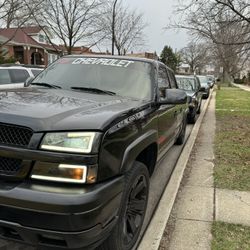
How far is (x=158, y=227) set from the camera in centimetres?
396

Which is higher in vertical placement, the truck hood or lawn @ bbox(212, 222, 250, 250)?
the truck hood

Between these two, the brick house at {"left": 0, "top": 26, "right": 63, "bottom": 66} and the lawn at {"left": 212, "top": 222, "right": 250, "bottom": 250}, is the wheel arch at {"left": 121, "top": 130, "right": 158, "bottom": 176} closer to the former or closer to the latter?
the lawn at {"left": 212, "top": 222, "right": 250, "bottom": 250}

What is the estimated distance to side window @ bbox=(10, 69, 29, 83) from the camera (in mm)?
12795

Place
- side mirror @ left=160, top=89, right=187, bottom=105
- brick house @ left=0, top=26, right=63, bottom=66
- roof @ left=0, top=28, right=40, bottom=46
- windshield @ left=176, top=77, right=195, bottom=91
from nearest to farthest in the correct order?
1. side mirror @ left=160, top=89, right=187, bottom=105
2. windshield @ left=176, top=77, right=195, bottom=91
3. roof @ left=0, top=28, right=40, bottom=46
4. brick house @ left=0, top=26, right=63, bottom=66

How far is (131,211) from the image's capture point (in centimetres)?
344

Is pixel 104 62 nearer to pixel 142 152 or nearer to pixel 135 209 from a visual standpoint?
pixel 142 152

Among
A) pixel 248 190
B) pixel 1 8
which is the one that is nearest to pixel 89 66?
pixel 248 190

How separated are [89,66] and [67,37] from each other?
2340 centimetres

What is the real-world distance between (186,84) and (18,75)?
6.22 metres

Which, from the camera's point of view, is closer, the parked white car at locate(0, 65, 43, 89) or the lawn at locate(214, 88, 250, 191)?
the lawn at locate(214, 88, 250, 191)

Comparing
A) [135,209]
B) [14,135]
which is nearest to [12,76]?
[135,209]

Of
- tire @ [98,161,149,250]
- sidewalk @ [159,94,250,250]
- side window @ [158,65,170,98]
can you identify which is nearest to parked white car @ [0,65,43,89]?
side window @ [158,65,170,98]

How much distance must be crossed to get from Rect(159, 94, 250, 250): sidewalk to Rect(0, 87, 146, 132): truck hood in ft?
4.74

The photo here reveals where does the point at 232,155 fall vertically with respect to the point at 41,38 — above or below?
below
